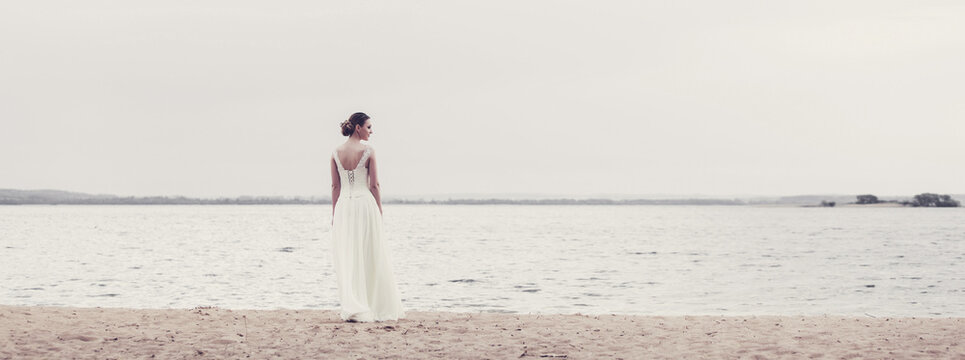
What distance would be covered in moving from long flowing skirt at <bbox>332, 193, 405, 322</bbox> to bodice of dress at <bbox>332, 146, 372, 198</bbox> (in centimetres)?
5

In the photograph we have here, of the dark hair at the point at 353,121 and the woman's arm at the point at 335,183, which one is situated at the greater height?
the dark hair at the point at 353,121

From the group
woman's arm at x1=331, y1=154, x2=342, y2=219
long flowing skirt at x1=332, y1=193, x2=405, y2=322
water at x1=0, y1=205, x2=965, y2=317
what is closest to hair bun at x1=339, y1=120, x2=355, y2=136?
woman's arm at x1=331, y1=154, x2=342, y2=219

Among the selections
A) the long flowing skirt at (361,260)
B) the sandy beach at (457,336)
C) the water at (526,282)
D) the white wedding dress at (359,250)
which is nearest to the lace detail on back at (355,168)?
the white wedding dress at (359,250)

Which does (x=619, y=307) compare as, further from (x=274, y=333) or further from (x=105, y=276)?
(x=105, y=276)

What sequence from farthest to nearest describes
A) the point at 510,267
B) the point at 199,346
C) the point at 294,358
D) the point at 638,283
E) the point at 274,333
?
the point at 510,267, the point at 638,283, the point at 274,333, the point at 199,346, the point at 294,358

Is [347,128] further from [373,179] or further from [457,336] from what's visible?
[457,336]

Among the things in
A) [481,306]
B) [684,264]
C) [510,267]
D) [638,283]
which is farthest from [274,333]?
[684,264]

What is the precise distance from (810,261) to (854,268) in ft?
17.0

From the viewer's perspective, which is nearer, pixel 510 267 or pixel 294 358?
pixel 294 358

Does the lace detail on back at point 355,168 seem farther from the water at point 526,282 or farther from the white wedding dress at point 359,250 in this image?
the water at point 526,282

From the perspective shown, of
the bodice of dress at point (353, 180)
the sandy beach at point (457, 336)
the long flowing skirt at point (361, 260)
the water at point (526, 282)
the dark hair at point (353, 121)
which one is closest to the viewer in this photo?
the sandy beach at point (457, 336)

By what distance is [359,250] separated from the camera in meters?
11.0

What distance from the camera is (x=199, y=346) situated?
31.5 feet

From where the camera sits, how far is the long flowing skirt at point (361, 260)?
434 inches
